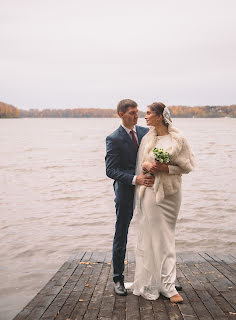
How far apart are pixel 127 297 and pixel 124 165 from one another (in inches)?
57.2

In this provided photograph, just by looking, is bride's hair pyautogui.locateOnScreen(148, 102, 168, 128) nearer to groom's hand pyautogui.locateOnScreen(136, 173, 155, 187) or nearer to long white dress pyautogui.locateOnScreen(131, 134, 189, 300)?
long white dress pyautogui.locateOnScreen(131, 134, 189, 300)

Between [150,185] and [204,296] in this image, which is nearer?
[150,185]

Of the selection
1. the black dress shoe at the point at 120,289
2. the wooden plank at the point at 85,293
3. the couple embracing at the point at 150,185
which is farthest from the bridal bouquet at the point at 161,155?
the wooden plank at the point at 85,293

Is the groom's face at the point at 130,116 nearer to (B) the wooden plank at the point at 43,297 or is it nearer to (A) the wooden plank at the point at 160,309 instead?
(A) the wooden plank at the point at 160,309

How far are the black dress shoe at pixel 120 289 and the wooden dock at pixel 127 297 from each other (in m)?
0.07

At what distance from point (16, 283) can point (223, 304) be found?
13.6ft

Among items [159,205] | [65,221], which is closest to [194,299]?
[159,205]

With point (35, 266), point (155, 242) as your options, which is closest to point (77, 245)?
point (35, 266)

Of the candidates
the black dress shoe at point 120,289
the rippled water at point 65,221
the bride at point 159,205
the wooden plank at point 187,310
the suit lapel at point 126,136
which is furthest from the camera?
the rippled water at point 65,221

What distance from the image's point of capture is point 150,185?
4.34 metres

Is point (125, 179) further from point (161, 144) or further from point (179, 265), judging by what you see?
point (179, 265)

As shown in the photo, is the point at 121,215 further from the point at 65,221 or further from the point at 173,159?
the point at 65,221

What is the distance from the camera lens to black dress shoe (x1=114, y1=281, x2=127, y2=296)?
185 inches

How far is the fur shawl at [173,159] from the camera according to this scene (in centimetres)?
423
